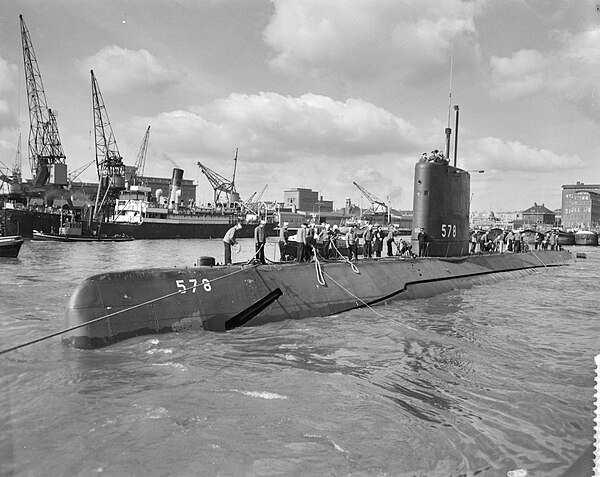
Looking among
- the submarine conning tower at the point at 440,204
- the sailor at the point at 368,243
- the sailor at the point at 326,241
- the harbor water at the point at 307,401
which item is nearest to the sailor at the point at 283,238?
the sailor at the point at 326,241

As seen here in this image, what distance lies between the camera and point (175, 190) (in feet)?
246

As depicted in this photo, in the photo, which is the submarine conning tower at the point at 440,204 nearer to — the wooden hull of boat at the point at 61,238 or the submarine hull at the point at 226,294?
the submarine hull at the point at 226,294

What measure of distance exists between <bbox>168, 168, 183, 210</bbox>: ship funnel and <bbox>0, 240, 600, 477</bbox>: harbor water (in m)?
60.9

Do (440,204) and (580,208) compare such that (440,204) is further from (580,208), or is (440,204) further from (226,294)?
(580,208)

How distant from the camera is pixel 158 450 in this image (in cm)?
567

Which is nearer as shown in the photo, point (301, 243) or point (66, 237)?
point (301, 243)

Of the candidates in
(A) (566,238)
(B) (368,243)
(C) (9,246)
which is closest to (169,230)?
(C) (9,246)

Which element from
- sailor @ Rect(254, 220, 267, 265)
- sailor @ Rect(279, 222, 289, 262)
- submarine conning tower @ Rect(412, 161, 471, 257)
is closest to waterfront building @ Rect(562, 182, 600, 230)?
submarine conning tower @ Rect(412, 161, 471, 257)

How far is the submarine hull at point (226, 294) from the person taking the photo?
916 cm

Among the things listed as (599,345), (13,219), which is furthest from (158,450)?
(13,219)

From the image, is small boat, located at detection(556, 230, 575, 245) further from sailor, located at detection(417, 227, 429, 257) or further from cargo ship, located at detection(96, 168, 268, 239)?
sailor, located at detection(417, 227, 429, 257)

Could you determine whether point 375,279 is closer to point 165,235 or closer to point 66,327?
point 66,327

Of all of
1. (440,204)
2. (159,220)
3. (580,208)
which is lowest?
(159,220)

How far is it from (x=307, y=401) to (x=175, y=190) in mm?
71036
